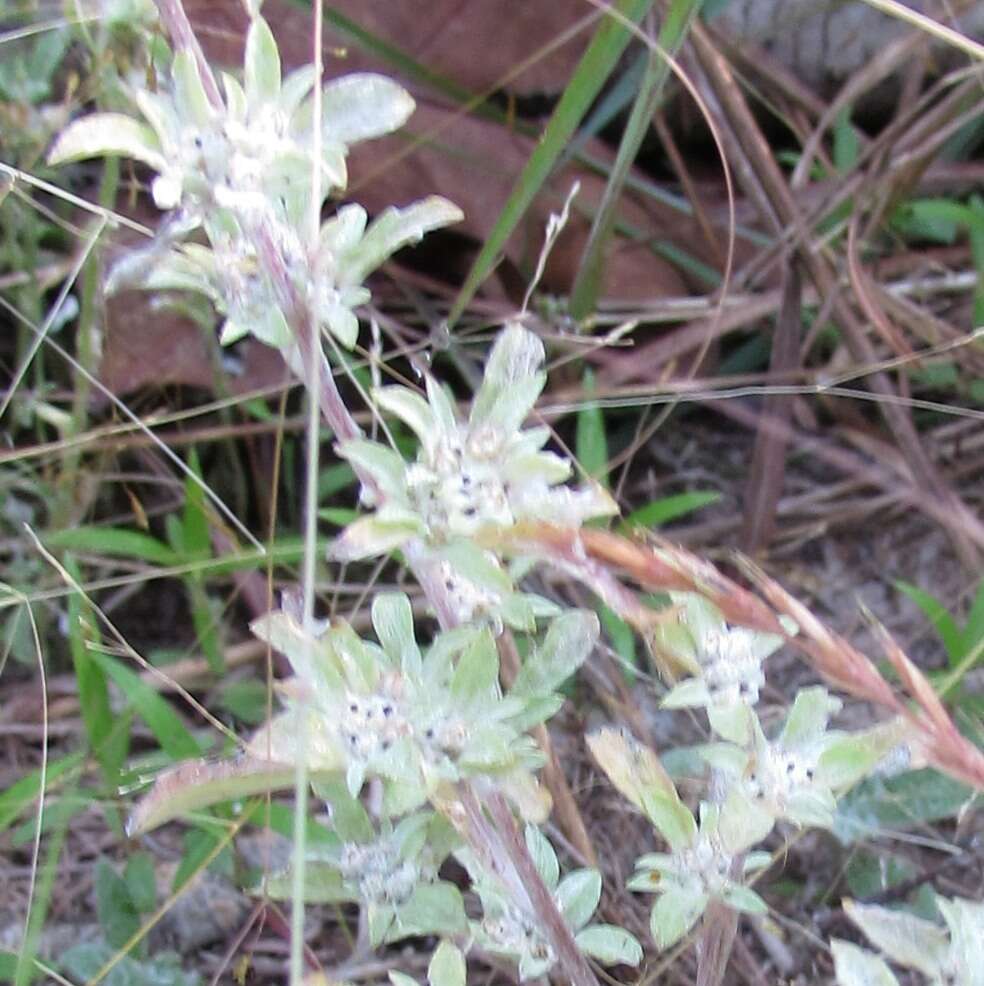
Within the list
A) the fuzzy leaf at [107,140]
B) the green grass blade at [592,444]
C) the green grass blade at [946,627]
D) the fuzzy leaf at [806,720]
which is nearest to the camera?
the fuzzy leaf at [107,140]

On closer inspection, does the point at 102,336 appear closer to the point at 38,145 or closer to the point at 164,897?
the point at 38,145

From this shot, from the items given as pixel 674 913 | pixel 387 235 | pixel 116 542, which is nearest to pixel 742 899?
pixel 674 913

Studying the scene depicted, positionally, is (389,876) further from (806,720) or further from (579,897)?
(806,720)

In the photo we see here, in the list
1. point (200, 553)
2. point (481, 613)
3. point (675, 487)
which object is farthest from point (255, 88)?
point (675, 487)

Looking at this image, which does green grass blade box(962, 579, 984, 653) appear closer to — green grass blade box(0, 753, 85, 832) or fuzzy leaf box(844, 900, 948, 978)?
fuzzy leaf box(844, 900, 948, 978)

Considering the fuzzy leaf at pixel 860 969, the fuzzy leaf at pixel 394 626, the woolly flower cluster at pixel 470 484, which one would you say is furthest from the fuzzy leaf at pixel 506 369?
the fuzzy leaf at pixel 860 969

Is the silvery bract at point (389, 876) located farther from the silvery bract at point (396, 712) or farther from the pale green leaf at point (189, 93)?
the pale green leaf at point (189, 93)
